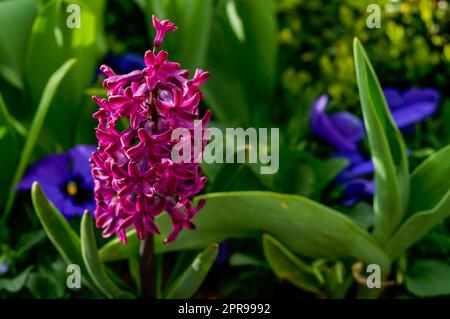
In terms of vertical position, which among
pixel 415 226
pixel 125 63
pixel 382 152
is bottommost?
pixel 415 226

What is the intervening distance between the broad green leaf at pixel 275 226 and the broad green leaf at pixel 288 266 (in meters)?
0.02

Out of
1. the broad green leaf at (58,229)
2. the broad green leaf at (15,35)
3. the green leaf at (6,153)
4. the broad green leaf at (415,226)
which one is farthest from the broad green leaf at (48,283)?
the broad green leaf at (415,226)

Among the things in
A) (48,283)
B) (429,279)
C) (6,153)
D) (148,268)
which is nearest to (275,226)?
(148,268)

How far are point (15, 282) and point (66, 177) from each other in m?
0.24

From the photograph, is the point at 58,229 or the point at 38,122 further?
the point at 38,122

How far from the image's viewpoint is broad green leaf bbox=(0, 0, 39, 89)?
60.7 inches

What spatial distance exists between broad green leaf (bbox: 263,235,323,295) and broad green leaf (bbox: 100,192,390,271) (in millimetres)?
23

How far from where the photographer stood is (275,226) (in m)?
1.20

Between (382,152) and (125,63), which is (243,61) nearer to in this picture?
(125,63)

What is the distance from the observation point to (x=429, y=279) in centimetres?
131

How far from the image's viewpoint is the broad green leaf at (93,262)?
1048mm

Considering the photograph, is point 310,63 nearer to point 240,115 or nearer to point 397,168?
point 240,115

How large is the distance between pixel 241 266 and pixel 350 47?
76cm
